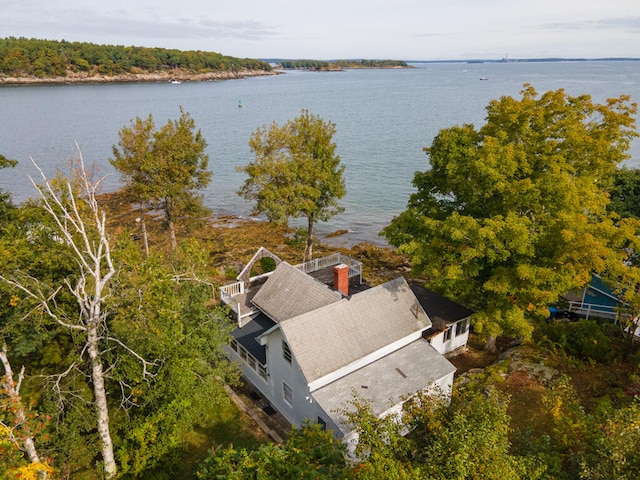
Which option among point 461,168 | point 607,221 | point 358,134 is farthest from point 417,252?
point 358,134

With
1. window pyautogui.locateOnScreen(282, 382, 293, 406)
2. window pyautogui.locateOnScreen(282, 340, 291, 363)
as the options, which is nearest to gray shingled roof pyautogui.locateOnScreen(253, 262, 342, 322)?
window pyautogui.locateOnScreen(282, 340, 291, 363)

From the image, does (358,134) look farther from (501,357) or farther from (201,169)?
(501,357)

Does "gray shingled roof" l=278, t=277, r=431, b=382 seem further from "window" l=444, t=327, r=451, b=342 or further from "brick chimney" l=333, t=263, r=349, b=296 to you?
"window" l=444, t=327, r=451, b=342

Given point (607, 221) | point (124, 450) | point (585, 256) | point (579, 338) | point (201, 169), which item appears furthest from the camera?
point (201, 169)

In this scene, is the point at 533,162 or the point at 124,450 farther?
the point at 533,162

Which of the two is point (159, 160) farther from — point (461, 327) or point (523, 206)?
point (523, 206)

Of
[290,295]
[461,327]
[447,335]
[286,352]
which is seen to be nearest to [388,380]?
[286,352]

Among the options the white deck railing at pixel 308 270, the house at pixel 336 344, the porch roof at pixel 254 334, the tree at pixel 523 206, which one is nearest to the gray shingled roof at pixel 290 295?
the house at pixel 336 344
